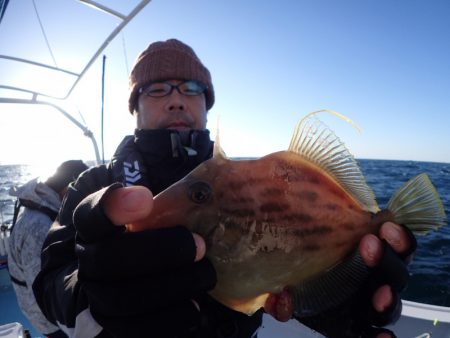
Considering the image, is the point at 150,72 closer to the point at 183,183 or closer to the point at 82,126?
the point at 183,183

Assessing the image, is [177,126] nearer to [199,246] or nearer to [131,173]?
[131,173]

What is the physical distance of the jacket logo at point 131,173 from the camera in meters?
2.05

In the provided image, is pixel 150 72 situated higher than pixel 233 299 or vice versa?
pixel 150 72

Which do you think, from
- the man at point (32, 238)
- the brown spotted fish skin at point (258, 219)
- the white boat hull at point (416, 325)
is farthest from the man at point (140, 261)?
the white boat hull at point (416, 325)

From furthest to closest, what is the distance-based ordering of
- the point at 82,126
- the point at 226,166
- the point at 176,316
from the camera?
the point at 82,126, the point at 226,166, the point at 176,316

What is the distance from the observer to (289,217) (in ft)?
4.58

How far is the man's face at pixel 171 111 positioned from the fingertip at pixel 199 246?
4.42 feet

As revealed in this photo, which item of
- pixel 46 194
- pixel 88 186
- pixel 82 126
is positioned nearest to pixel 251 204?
pixel 88 186

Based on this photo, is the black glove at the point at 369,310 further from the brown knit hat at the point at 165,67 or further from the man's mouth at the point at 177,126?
the brown knit hat at the point at 165,67

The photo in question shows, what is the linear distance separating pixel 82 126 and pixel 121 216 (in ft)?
23.2

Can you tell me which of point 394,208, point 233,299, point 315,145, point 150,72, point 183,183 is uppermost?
point 150,72

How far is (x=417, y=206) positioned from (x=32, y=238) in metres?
3.36

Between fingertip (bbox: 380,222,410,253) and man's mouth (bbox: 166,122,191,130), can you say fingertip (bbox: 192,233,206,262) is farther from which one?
man's mouth (bbox: 166,122,191,130)

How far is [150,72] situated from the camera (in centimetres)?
257
